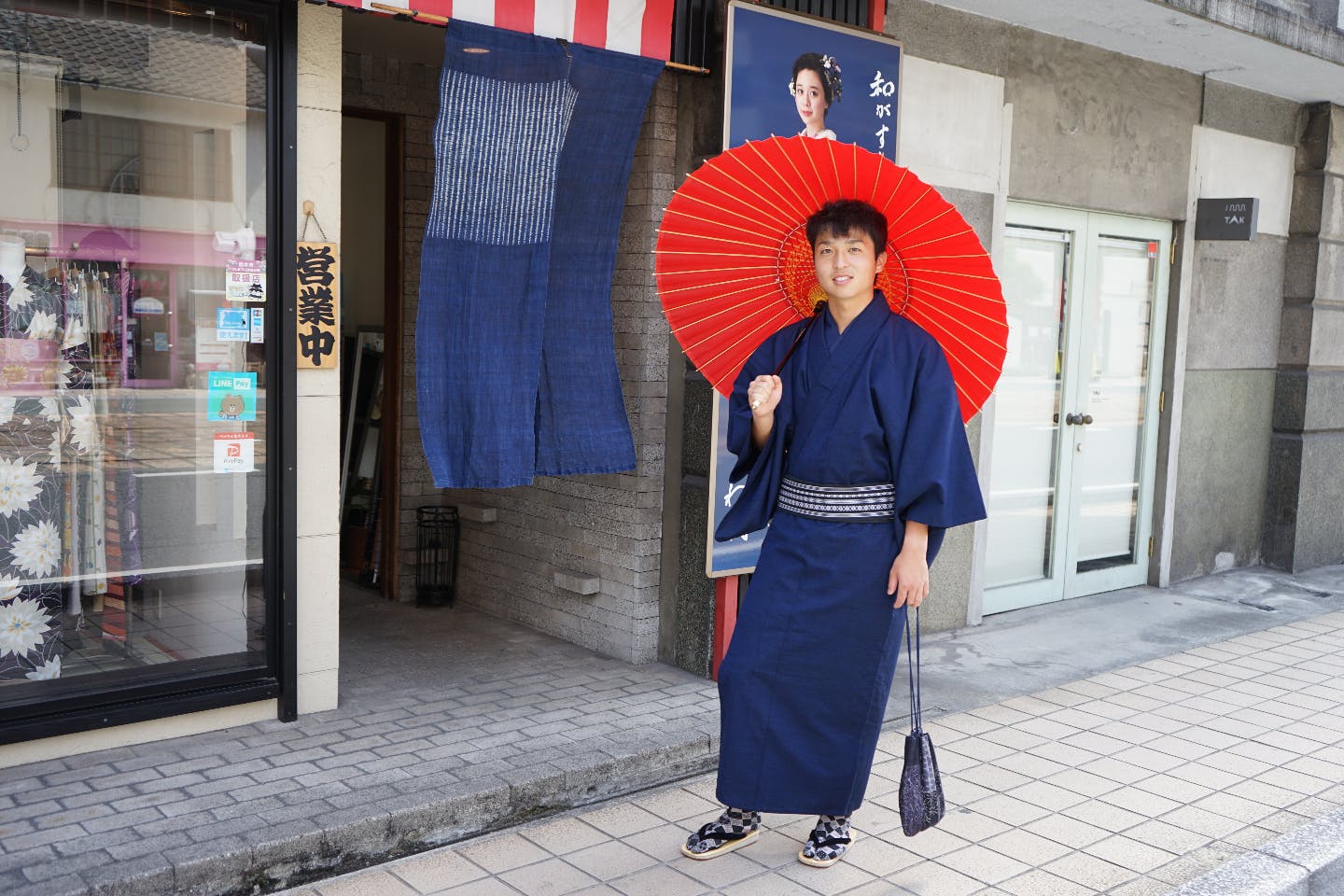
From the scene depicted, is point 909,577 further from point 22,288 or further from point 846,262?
point 22,288

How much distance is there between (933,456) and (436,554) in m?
4.08

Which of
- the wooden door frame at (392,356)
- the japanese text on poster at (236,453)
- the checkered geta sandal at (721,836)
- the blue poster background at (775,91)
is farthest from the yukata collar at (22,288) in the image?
the checkered geta sandal at (721,836)

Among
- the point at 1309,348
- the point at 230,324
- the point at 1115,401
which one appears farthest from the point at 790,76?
the point at 1309,348

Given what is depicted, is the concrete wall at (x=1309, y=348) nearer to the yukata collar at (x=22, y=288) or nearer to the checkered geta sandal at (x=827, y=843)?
the checkered geta sandal at (x=827, y=843)

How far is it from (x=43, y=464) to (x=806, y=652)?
3.14 meters

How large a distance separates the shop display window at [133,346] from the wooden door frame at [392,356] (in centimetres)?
220

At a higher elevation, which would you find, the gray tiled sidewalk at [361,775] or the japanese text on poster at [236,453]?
the japanese text on poster at [236,453]

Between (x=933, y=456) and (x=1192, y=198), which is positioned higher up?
(x=1192, y=198)

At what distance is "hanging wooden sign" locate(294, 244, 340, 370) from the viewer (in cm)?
500

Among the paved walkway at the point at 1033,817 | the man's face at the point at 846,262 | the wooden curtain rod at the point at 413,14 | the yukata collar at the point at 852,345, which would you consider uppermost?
the wooden curtain rod at the point at 413,14

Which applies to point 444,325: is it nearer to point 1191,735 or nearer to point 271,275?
point 271,275

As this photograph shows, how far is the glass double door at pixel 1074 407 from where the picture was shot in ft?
25.7

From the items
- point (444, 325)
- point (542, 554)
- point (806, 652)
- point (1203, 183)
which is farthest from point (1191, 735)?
point (1203, 183)

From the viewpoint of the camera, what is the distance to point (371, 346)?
25.5ft
